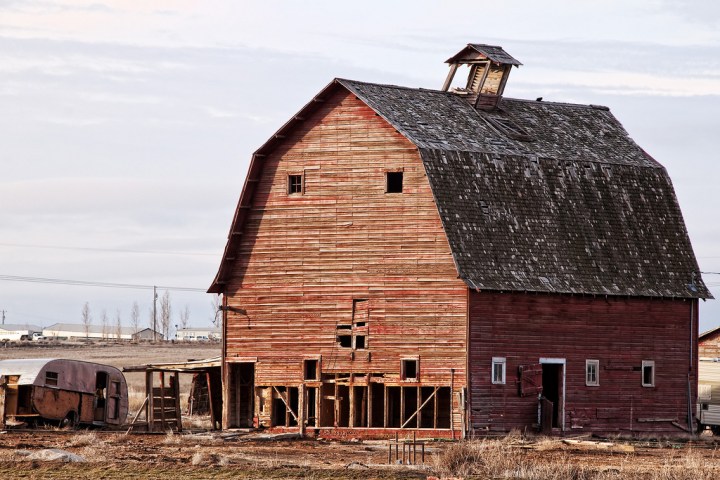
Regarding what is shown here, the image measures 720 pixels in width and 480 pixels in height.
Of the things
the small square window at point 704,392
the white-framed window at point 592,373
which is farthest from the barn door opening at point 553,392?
the small square window at point 704,392

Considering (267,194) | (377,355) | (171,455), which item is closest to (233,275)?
(267,194)

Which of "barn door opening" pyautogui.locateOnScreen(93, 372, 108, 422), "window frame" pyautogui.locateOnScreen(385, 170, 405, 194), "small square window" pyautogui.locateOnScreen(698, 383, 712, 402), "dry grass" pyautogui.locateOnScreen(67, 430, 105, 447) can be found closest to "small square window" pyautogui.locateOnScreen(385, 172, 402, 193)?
"window frame" pyautogui.locateOnScreen(385, 170, 405, 194)

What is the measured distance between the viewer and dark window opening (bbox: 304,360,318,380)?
45.9 metres

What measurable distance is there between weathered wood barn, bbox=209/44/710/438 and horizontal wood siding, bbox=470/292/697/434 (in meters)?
0.05

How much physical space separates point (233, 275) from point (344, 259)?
4.20 meters

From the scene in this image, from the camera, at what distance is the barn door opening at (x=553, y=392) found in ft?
147

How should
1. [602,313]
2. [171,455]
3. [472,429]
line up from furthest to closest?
[602,313], [472,429], [171,455]

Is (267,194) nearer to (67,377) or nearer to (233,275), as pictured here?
(233,275)

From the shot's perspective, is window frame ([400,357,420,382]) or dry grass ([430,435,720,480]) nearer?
dry grass ([430,435,720,480])

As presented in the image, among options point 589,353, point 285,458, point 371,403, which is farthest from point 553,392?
point 285,458

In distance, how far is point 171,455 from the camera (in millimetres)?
35562

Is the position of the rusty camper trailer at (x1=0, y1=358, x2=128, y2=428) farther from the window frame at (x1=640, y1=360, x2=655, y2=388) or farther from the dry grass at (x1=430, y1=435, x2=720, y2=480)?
the window frame at (x1=640, y1=360, x2=655, y2=388)

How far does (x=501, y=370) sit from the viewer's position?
→ 145 ft

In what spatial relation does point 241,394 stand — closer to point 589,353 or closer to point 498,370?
point 498,370
